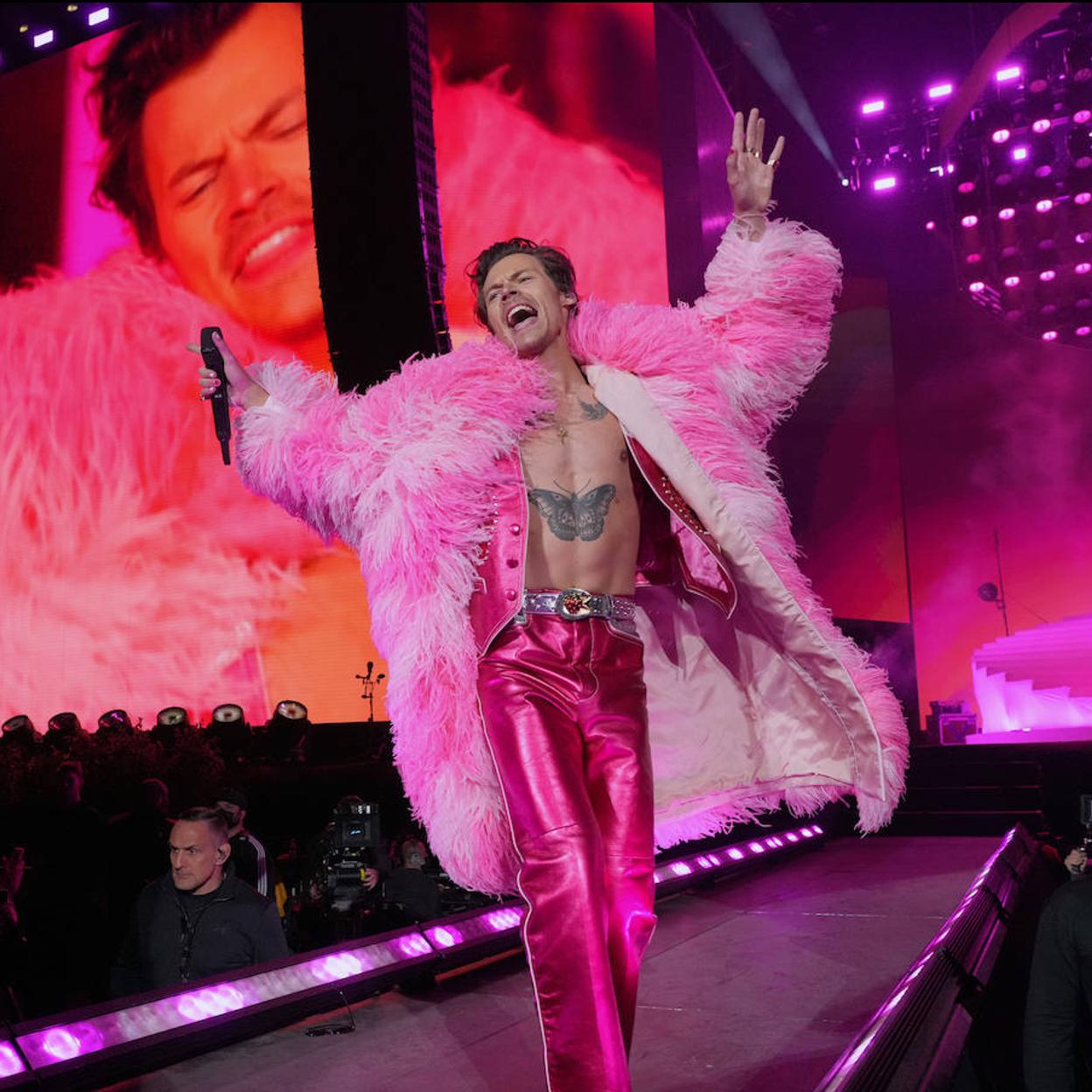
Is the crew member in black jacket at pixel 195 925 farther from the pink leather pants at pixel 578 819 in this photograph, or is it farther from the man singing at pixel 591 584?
the pink leather pants at pixel 578 819

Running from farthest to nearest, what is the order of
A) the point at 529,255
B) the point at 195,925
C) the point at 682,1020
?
the point at 195,925 < the point at 682,1020 < the point at 529,255

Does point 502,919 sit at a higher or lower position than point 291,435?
lower

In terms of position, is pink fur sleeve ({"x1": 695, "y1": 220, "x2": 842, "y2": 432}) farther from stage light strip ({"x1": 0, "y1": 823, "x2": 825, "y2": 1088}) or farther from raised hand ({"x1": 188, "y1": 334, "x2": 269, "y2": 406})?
stage light strip ({"x1": 0, "y1": 823, "x2": 825, "y2": 1088})

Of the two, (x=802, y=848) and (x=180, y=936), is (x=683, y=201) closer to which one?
(x=802, y=848)

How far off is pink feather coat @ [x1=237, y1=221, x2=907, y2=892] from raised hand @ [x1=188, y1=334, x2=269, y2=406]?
3cm

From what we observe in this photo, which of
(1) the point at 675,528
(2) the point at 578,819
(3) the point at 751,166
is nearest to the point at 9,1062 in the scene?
(2) the point at 578,819

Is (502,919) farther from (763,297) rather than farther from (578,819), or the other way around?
(763,297)

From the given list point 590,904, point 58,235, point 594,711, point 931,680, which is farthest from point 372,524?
point 931,680

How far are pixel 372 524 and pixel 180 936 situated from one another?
212 cm

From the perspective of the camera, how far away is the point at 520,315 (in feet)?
9.30

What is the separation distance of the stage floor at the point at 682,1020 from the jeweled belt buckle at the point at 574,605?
127cm

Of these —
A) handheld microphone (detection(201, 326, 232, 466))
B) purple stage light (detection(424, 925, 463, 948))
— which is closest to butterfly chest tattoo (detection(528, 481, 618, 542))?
handheld microphone (detection(201, 326, 232, 466))

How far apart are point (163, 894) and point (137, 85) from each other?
9.94 meters

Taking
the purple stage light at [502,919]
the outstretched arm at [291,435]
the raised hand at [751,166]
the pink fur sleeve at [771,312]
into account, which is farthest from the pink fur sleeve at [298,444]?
the purple stage light at [502,919]
